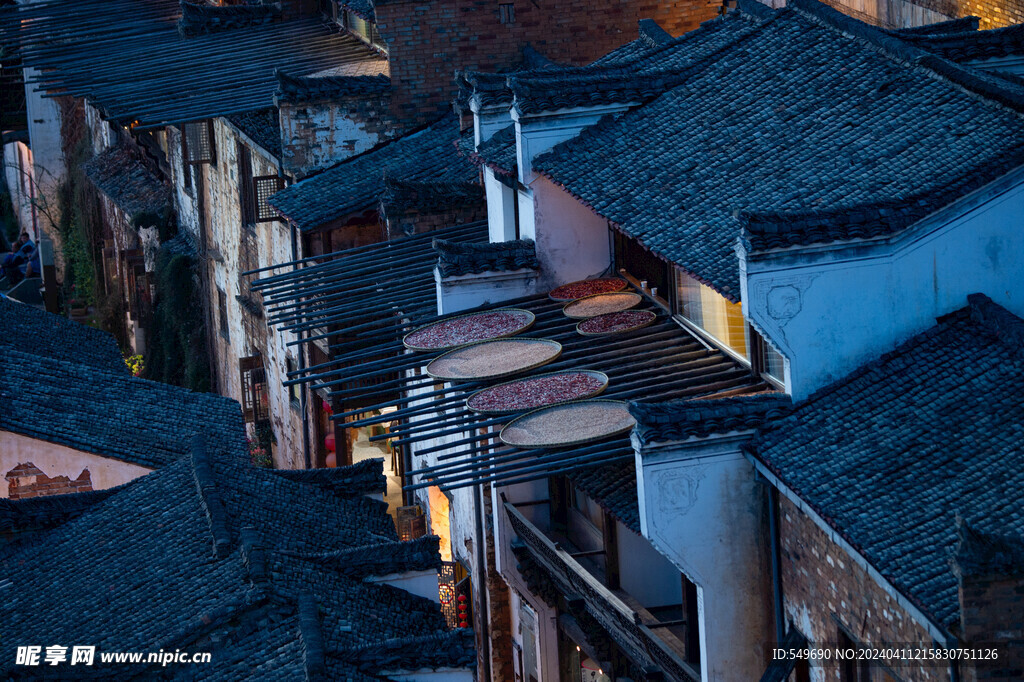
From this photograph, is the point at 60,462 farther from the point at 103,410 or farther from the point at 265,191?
the point at 265,191

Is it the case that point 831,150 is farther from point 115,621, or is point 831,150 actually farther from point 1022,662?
point 115,621

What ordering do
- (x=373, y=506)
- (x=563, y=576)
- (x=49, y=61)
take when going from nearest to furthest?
(x=563, y=576), (x=373, y=506), (x=49, y=61)

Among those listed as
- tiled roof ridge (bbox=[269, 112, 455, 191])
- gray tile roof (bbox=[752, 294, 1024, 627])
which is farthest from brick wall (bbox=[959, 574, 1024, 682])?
tiled roof ridge (bbox=[269, 112, 455, 191])

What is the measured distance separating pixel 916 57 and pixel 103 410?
1445cm

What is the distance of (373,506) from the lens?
24516mm

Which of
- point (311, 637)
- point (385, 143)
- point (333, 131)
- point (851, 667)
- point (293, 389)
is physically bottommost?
point (293, 389)

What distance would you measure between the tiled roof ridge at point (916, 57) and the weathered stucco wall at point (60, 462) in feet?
40.0

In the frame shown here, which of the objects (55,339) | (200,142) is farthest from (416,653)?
(200,142)

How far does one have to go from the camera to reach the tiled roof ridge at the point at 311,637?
1725cm

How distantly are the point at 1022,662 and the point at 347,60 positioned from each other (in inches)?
1006

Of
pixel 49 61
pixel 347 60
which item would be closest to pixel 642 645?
pixel 347 60

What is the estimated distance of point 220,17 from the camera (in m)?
40.0

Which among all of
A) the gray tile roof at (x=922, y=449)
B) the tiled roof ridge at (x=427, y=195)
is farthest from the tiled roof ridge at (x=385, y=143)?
the gray tile roof at (x=922, y=449)

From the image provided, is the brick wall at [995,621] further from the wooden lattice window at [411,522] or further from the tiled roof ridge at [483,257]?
the wooden lattice window at [411,522]
